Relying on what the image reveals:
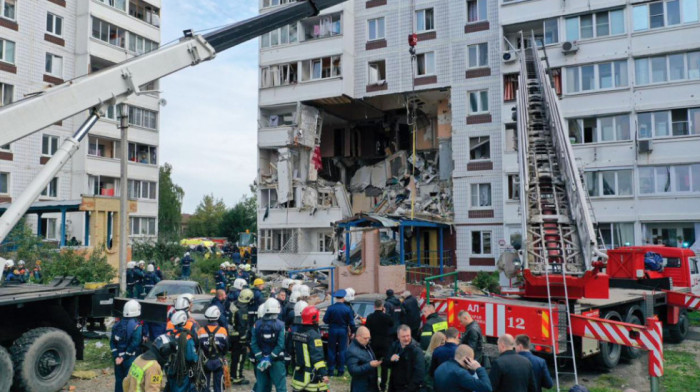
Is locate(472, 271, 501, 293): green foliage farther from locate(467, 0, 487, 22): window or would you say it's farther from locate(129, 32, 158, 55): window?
locate(129, 32, 158, 55): window

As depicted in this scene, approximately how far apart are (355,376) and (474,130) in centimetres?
2444

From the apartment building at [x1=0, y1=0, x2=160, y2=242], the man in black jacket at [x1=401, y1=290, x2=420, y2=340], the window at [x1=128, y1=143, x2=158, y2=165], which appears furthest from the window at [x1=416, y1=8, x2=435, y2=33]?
the man in black jacket at [x1=401, y1=290, x2=420, y2=340]

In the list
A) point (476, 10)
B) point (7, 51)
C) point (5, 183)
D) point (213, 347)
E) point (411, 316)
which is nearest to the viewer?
point (213, 347)

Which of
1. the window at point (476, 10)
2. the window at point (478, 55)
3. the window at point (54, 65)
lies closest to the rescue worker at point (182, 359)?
the window at point (478, 55)

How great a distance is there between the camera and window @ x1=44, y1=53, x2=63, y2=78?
33438mm

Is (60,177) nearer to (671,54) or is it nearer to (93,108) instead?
(93,108)

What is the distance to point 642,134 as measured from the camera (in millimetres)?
26047

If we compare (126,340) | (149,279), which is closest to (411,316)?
(126,340)

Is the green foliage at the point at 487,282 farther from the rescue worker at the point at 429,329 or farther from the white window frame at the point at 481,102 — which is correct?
the rescue worker at the point at 429,329

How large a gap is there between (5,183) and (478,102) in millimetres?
26506

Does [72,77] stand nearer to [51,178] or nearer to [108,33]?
[108,33]

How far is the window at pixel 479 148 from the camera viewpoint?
29.9 metres

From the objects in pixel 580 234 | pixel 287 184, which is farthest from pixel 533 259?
pixel 287 184

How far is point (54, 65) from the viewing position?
111 ft
